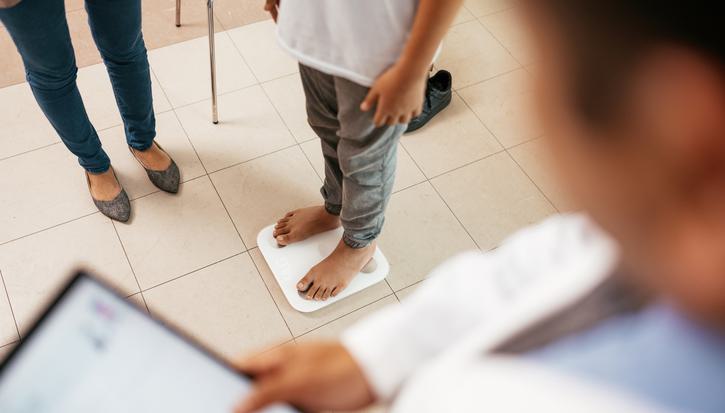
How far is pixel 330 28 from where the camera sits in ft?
3.02

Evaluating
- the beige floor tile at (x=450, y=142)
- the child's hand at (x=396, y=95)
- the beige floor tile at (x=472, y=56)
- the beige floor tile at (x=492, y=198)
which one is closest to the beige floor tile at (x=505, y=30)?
the beige floor tile at (x=472, y=56)

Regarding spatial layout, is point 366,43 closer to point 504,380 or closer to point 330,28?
point 330,28

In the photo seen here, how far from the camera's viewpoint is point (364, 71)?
0.94 m

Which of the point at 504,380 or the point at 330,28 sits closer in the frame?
the point at 504,380

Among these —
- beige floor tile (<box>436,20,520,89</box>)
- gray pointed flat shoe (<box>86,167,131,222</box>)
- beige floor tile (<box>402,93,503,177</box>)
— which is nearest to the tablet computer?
gray pointed flat shoe (<box>86,167,131,222</box>)

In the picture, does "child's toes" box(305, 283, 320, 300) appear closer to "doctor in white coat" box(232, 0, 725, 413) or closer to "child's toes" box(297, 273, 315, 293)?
"child's toes" box(297, 273, 315, 293)

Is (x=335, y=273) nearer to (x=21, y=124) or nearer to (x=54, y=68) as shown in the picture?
(x=54, y=68)

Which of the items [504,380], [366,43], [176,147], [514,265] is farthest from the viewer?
[176,147]

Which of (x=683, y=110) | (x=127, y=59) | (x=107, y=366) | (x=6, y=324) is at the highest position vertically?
(x=683, y=110)

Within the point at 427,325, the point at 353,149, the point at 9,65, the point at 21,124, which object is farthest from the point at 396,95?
the point at 9,65

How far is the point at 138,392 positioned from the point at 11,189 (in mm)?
1350

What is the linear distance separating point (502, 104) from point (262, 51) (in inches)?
35.1

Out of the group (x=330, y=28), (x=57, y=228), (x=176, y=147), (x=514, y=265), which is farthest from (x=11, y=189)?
(x=514, y=265)

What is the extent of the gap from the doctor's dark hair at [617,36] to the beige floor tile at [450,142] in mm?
1446
